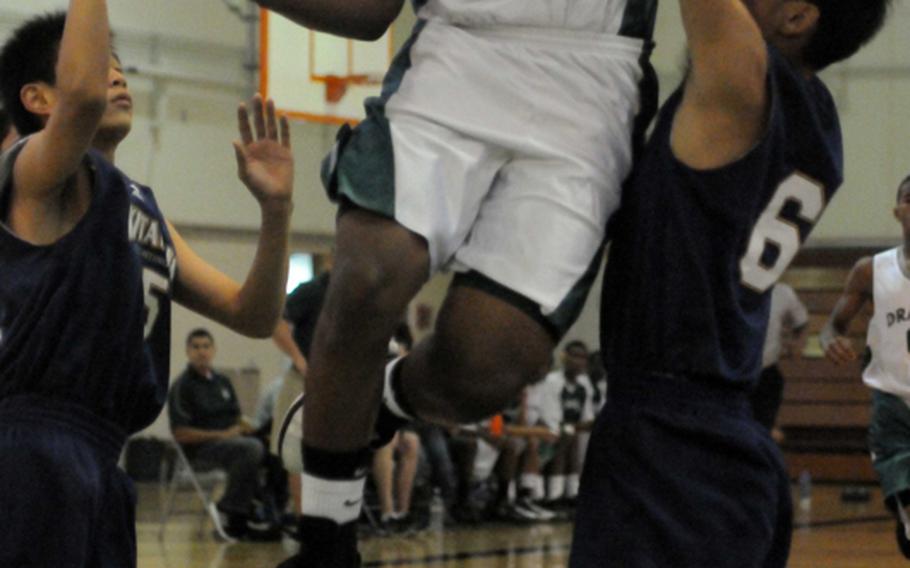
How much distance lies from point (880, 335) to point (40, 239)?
4.56 m

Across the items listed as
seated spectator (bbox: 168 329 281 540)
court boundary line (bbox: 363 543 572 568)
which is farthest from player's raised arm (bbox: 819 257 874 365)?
seated spectator (bbox: 168 329 281 540)

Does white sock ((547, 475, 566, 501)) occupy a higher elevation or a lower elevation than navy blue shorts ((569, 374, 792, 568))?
lower

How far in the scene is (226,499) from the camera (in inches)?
408

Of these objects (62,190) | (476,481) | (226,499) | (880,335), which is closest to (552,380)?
(476,481)

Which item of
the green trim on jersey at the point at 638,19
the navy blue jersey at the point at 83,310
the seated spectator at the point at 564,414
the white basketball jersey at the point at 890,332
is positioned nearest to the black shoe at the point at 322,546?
the navy blue jersey at the point at 83,310

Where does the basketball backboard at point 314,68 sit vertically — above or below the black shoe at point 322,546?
below

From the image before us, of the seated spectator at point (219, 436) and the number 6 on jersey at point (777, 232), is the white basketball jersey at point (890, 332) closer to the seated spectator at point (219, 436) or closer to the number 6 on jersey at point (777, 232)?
the number 6 on jersey at point (777, 232)

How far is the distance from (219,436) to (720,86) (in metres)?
7.84

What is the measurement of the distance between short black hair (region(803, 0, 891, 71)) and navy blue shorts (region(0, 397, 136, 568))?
170 centimetres

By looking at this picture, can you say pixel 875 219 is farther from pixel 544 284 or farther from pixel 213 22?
pixel 544 284

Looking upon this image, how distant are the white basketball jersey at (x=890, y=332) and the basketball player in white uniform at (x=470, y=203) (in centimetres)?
388

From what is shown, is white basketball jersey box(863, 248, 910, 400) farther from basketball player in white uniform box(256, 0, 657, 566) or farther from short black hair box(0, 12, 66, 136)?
short black hair box(0, 12, 66, 136)

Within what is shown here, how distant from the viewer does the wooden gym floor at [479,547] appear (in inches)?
348

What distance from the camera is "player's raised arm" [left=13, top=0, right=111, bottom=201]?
10.3 feet
